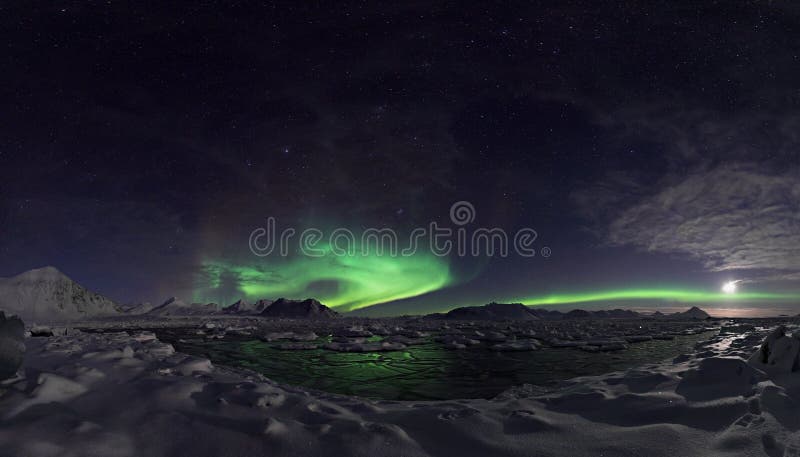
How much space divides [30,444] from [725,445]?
20.6ft

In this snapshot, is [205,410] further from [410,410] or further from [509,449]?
[509,449]

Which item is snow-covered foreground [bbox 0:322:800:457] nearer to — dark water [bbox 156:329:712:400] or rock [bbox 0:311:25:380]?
rock [bbox 0:311:25:380]

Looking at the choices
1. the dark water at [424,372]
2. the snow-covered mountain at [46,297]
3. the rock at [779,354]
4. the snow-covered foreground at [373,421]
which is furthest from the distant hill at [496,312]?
the snow-covered mountain at [46,297]

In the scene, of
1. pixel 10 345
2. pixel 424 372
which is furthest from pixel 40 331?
pixel 424 372

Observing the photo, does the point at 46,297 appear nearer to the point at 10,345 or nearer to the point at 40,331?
the point at 40,331

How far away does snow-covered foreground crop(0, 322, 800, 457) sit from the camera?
3.45 m

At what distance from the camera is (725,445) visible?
138 inches

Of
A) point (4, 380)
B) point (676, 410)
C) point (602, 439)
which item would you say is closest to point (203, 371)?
point (4, 380)

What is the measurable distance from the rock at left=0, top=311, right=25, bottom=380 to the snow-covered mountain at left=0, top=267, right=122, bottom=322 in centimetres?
20565

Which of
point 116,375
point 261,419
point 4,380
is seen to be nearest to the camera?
point 261,419

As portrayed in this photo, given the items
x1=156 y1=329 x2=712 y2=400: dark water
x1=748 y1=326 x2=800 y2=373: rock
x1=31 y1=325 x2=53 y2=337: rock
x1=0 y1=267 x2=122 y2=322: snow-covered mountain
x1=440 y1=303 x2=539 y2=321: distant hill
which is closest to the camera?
x1=748 y1=326 x2=800 y2=373: rock

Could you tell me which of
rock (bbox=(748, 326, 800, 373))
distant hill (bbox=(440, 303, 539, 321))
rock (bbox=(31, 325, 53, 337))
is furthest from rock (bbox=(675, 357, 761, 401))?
distant hill (bbox=(440, 303, 539, 321))

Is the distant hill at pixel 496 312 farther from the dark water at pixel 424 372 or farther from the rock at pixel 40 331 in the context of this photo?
the rock at pixel 40 331

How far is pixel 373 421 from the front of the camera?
15.0 feet
